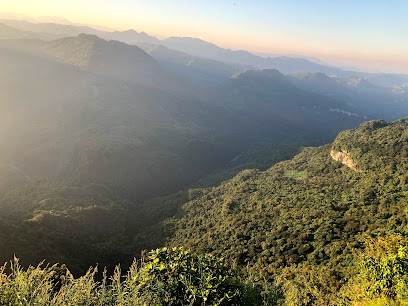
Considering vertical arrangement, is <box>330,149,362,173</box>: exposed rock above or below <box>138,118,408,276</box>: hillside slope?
above

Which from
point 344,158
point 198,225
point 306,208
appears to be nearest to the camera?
point 306,208

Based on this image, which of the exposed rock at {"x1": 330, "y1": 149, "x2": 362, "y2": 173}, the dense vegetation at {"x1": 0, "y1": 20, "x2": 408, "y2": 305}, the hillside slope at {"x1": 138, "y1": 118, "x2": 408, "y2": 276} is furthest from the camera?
the exposed rock at {"x1": 330, "y1": 149, "x2": 362, "y2": 173}

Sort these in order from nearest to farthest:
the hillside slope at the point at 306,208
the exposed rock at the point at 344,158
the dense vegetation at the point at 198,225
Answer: the dense vegetation at the point at 198,225, the hillside slope at the point at 306,208, the exposed rock at the point at 344,158

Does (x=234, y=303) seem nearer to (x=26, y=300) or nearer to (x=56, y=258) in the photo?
(x=26, y=300)

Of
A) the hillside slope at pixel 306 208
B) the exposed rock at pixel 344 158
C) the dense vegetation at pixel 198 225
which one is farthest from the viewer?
the exposed rock at pixel 344 158

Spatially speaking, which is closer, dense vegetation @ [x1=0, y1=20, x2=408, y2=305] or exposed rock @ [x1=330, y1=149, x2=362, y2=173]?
dense vegetation @ [x1=0, y1=20, x2=408, y2=305]

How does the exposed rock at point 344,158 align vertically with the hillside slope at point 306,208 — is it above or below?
above

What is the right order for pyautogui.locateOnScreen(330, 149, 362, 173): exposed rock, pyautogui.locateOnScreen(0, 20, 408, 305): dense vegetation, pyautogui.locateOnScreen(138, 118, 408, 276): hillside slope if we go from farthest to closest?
pyautogui.locateOnScreen(330, 149, 362, 173): exposed rock, pyautogui.locateOnScreen(138, 118, 408, 276): hillside slope, pyautogui.locateOnScreen(0, 20, 408, 305): dense vegetation

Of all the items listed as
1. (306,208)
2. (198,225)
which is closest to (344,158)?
(306,208)

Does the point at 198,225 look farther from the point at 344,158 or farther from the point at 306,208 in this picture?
the point at 344,158

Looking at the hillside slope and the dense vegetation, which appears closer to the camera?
the dense vegetation

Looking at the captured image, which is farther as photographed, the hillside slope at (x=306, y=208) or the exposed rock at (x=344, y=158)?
the exposed rock at (x=344, y=158)
